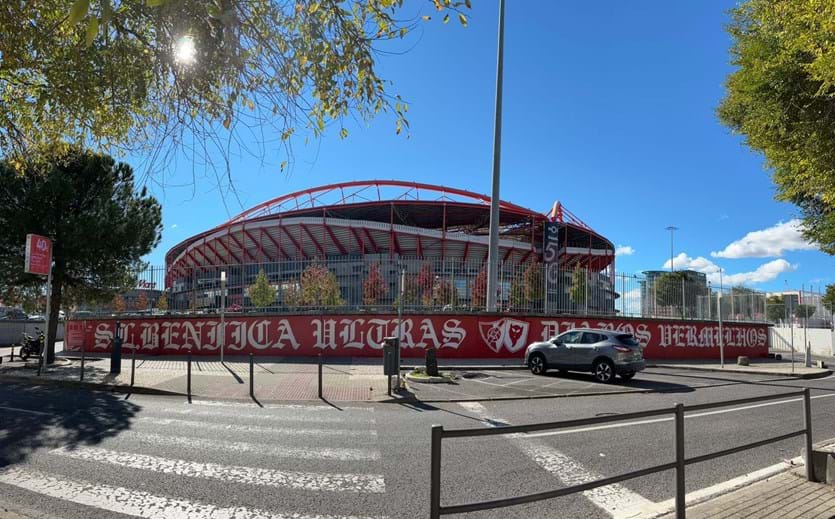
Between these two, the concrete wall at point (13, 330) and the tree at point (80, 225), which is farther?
the concrete wall at point (13, 330)

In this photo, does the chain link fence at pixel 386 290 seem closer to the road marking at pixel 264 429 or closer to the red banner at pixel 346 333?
→ the red banner at pixel 346 333

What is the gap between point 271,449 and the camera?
672cm

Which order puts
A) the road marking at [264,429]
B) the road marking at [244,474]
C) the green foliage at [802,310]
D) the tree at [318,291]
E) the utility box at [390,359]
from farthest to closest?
the green foliage at [802,310], the tree at [318,291], the utility box at [390,359], the road marking at [264,429], the road marking at [244,474]

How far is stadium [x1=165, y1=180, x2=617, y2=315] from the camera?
20922 millimetres

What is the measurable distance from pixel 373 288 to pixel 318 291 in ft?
7.53

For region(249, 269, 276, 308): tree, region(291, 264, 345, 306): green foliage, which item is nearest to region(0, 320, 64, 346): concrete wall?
region(249, 269, 276, 308): tree

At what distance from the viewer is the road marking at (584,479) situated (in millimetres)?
4648

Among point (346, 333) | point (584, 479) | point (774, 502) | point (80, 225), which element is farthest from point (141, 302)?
point (774, 502)

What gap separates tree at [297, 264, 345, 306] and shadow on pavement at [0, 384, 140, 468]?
8.97 metres

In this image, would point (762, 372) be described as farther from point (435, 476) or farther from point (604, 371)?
point (435, 476)

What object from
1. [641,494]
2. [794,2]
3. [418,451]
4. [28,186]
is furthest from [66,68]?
[28,186]

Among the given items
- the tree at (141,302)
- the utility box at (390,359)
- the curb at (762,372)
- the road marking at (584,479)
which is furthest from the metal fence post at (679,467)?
the tree at (141,302)

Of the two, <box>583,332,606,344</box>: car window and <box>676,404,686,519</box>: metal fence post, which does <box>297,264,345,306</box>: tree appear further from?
<box>676,404,686,519</box>: metal fence post

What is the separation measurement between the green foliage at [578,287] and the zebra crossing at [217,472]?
15.3 meters
